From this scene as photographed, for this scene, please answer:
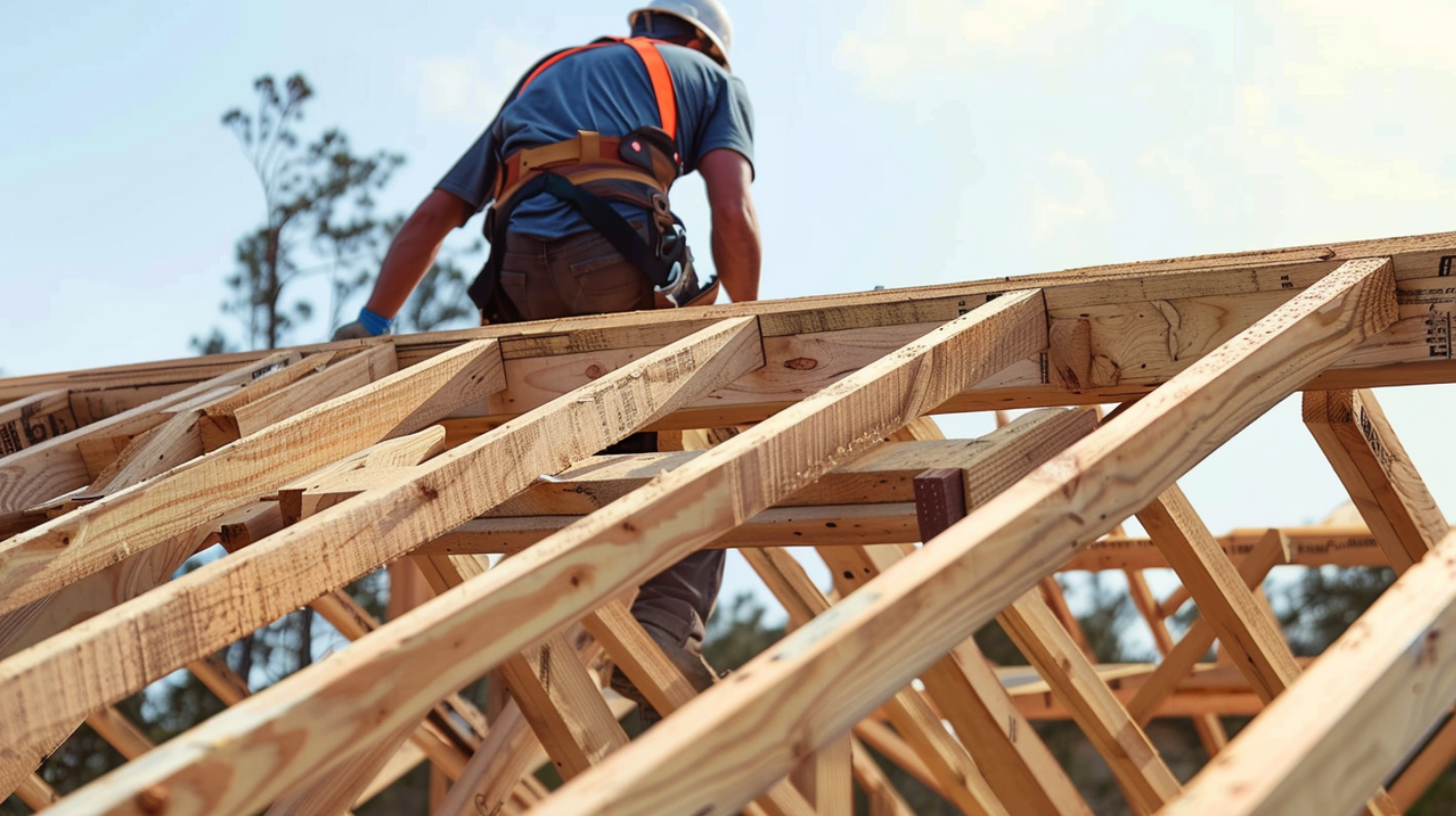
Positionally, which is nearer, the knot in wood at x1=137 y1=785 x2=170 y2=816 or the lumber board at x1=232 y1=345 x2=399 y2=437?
the knot in wood at x1=137 y1=785 x2=170 y2=816

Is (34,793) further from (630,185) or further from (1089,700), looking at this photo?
(1089,700)

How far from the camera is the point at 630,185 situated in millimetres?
4016

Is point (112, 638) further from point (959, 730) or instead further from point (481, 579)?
point (959, 730)

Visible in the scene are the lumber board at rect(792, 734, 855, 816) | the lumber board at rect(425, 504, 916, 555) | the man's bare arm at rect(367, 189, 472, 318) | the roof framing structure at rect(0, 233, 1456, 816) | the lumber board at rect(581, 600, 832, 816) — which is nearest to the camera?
the roof framing structure at rect(0, 233, 1456, 816)

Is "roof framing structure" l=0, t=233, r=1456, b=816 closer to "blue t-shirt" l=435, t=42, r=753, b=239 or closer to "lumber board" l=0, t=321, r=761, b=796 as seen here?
"lumber board" l=0, t=321, r=761, b=796

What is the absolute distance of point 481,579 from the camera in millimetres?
1610

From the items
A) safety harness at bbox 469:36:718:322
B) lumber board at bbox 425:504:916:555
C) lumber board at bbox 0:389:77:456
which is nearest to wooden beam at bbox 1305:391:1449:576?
lumber board at bbox 425:504:916:555

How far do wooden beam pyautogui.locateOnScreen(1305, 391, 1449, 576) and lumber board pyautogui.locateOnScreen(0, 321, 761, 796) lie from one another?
1.39 meters

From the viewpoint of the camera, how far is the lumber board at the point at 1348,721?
1.19 metres

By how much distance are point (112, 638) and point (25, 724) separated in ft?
0.44

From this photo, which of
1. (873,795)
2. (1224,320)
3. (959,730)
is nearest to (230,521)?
(959,730)

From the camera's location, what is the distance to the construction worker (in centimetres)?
400

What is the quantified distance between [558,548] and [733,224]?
2.54m

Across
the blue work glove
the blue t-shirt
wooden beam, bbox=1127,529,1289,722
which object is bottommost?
wooden beam, bbox=1127,529,1289,722
